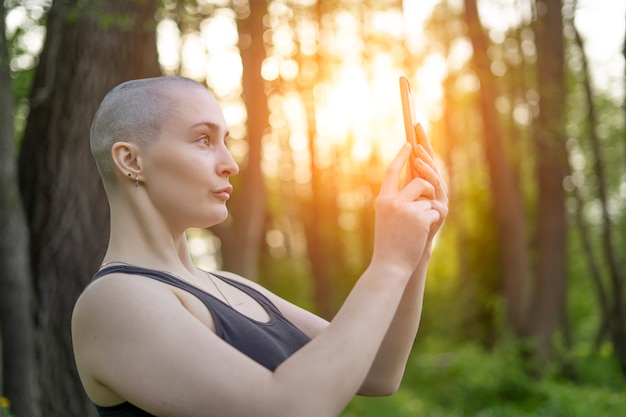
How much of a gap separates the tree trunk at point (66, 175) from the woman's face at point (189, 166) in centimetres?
417

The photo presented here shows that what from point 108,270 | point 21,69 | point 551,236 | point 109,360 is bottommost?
point 551,236

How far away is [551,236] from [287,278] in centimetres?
1236

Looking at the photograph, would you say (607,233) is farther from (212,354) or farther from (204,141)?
(212,354)

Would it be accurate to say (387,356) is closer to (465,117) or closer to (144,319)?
(144,319)

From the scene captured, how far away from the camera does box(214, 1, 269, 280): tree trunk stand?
11.2m

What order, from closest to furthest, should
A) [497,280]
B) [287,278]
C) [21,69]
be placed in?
[21,69], [497,280], [287,278]

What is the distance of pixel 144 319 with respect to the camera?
1576 mm

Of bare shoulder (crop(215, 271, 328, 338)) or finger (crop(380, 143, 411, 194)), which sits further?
bare shoulder (crop(215, 271, 328, 338))

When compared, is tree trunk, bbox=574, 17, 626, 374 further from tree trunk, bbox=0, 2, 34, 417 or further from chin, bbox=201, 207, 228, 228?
chin, bbox=201, 207, 228, 228

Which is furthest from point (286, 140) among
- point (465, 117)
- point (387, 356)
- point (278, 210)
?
point (387, 356)

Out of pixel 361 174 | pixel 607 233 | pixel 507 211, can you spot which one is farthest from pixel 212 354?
pixel 361 174

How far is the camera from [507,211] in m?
15.5

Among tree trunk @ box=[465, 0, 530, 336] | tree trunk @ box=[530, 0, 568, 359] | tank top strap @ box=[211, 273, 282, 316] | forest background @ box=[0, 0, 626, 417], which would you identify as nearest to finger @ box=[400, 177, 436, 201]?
tank top strap @ box=[211, 273, 282, 316]

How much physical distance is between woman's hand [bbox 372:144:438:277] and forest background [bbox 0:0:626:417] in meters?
3.31
